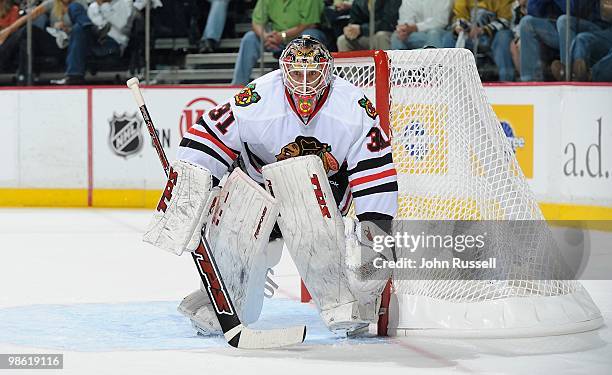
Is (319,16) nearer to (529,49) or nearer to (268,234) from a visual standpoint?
(529,49)

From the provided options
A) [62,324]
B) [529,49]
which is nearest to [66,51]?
[529,49]

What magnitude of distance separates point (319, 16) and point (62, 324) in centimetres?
472

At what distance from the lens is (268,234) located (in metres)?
3.75

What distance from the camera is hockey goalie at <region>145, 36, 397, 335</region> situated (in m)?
3.69

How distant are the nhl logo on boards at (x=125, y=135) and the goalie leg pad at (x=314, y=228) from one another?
192 inches

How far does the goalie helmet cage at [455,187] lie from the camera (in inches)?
151

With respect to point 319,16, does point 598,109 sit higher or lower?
lower

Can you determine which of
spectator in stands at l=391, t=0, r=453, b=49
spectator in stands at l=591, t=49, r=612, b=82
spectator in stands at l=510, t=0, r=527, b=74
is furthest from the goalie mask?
spectator in stands at l=391, t=0, r=453, b=49

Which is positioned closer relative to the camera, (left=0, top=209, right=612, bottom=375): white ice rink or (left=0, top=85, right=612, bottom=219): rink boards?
(left=0, top=209, right=612, bottom=375): white ice rink

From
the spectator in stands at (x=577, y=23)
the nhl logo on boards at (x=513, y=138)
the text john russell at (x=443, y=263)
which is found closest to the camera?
the text john russell at (x=443, y=263)

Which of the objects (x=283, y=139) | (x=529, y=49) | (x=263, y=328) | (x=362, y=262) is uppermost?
(x=529, y=49)

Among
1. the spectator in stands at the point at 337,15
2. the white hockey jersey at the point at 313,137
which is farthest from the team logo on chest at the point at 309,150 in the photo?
the spectator in stands at the point at 337,15

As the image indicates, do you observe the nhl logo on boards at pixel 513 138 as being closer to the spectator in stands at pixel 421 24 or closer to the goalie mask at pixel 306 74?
the spectator in stands at pixel 421 24

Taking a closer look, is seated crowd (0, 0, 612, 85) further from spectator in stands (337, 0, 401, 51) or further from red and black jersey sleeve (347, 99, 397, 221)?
red and black jersey sleeve (347, 99, 397, 221)
